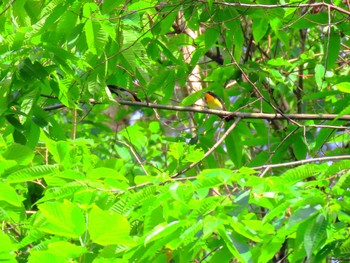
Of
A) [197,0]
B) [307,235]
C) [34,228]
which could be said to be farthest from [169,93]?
[307,235]

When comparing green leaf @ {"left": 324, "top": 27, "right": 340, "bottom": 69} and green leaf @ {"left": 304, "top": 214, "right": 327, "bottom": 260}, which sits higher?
green leaf @ {"left": 304, "top": 214, "right": 327, "bottom": 260}

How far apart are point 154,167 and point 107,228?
4.81 ft

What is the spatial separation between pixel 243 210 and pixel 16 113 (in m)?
1.34

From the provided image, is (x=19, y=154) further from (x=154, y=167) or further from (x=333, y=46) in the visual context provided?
(x=333, y=46)

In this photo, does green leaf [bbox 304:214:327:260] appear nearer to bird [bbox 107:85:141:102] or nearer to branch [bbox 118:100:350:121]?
branch [bbox 118:100:350:121]

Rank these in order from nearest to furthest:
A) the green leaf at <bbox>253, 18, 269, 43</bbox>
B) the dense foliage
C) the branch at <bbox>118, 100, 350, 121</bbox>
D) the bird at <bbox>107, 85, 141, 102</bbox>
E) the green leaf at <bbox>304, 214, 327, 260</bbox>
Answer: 1. the green leaf at <bbox>304, 214, 327, 260</bbox>
2. the dense foliage
3. the branch at <bbox>118, 100, 350, 121</bbox>
4. the green leaf at <bbox>253, 18, 269, 43</bbox>
5. the bird at <bbox>107, 85, 141, 102</bbox>

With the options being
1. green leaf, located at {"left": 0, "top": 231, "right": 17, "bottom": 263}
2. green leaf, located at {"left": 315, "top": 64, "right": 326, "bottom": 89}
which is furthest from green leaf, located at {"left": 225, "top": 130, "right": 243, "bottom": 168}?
green leaf, located at {"left": 0, "top": 231, "right": 17, "bottom": 263}

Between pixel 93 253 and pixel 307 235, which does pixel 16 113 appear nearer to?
pixel 93 253

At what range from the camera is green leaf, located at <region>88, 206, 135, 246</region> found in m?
1.92

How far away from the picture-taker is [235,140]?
3.76 m

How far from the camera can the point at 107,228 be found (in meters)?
1.94

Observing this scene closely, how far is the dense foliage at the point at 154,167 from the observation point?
6.70ft

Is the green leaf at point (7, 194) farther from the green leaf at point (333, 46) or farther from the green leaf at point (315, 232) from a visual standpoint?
the green leaf at point (333, 46)

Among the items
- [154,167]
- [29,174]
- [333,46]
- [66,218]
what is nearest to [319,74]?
[333,46]
